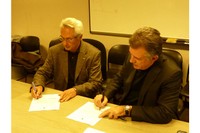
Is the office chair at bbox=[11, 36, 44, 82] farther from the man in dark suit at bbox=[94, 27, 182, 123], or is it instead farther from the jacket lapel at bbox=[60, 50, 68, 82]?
the man in dark suit at bbox=[94, 27, 182, 123]

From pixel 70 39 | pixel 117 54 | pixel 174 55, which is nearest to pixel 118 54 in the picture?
pixel 117 54

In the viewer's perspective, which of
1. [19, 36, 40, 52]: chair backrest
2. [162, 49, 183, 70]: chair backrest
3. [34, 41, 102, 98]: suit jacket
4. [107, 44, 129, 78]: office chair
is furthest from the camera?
[19, 36, 40, 52]: chair backrest

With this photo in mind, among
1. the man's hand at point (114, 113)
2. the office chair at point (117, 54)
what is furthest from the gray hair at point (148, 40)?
the office chair at point (117, 54)

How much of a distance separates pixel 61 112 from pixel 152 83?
2.17 ft

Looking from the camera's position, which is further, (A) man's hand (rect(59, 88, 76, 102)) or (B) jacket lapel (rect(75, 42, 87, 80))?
(B) jacket lapel (rect(75, 42, 87, 80))

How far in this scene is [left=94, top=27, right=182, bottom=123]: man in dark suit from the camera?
1.65 m

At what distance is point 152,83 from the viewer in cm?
183

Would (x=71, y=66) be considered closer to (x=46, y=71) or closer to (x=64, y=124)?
(x=46, y=71)

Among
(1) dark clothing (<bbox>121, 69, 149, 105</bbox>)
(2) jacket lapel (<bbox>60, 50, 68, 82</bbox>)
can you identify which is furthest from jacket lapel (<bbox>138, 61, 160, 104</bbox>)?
(2) jacket lapel (<bbox>60, 50, 68, 82</bbox>)

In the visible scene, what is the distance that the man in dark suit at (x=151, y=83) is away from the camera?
65.0 inches

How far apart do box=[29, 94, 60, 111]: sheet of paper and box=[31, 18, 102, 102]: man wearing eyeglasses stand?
0.88 ft

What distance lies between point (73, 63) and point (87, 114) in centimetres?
84

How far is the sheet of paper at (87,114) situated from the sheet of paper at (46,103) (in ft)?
0.56
